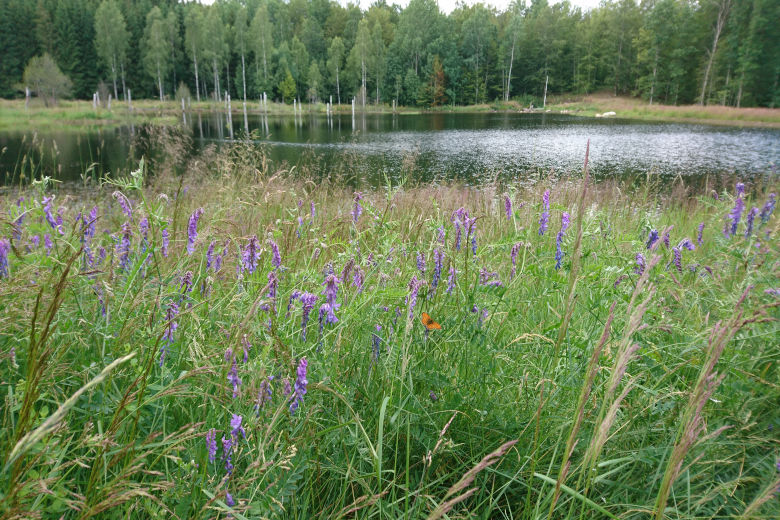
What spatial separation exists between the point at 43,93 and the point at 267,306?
161 feet

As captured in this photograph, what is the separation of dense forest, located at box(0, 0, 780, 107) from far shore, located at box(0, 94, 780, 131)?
303 centimetres

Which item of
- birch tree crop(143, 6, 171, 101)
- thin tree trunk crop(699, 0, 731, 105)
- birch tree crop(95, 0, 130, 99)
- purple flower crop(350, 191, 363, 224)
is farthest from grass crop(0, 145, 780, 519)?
birch tree crop(95, 0, 130, 99)

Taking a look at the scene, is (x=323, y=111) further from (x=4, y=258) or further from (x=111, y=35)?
(x=4, y=258)

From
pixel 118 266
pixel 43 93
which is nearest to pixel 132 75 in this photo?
pixel 43 93

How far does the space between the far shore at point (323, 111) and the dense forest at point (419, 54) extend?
3.03 metres

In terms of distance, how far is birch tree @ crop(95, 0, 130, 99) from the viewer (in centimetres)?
5084

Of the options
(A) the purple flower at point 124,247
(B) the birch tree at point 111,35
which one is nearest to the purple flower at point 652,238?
(A) the purple flower at point 124,247

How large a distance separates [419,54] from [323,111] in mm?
21705

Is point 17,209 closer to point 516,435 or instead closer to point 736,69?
point 516,435

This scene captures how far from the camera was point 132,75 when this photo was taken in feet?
195

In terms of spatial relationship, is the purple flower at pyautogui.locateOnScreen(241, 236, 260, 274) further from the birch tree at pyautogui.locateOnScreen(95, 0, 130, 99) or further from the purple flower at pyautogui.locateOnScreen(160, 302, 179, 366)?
the birch tree at pyautogui.locateOnScreen(95, 0, 130, 99)

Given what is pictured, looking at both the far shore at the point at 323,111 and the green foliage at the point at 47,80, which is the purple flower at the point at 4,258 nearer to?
the far shore at the point at 323,111

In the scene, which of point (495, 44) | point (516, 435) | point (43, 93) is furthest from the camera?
point (495, 44)

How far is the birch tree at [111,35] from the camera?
50844 mm
